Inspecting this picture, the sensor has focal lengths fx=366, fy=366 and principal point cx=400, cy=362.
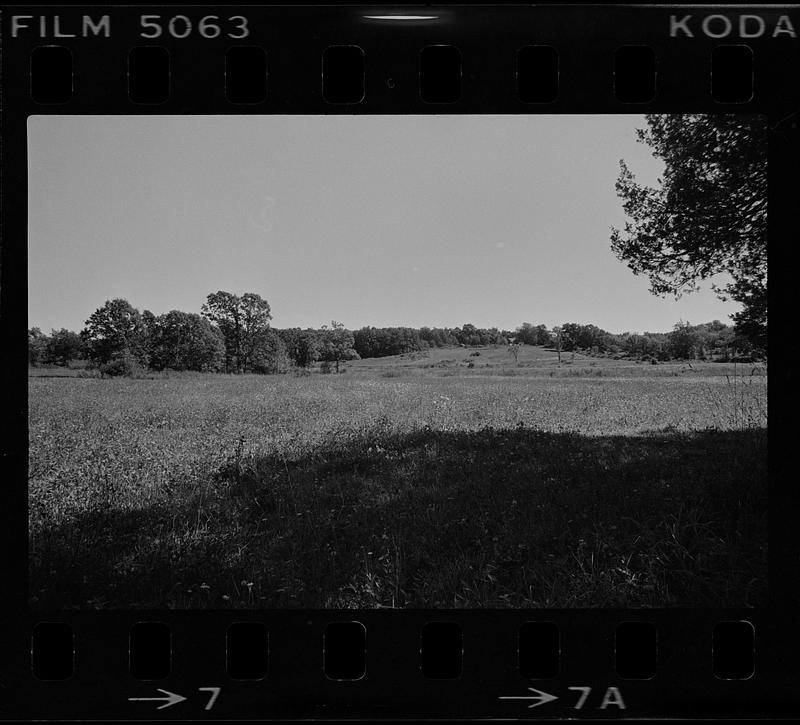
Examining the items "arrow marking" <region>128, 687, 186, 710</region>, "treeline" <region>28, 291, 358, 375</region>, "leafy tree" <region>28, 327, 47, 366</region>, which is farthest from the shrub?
"arrow marking" <region>128, 687, 186, 710</region>

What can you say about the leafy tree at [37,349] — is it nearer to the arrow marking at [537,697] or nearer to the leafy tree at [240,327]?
the leafy tree at [240,327]

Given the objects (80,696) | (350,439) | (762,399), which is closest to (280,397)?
(350,439)

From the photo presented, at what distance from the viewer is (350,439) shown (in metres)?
5.62

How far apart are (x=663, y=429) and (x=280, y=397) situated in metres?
6.70

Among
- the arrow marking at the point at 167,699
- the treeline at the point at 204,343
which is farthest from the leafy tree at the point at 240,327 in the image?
the arrow marking at the point at 167,699

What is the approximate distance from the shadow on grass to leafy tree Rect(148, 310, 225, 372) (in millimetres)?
1714

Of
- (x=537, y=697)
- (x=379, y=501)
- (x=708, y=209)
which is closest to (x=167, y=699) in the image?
(x=379, y=501)

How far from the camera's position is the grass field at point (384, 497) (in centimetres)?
308

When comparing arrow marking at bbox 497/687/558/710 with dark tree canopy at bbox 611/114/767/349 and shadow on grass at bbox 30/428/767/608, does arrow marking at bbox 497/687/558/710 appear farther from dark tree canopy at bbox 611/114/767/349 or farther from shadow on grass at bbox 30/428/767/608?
dark tree canopy at bbox 611/114/767/349

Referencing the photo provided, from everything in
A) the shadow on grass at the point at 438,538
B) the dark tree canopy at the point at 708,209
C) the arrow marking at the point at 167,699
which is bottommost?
the arrow marking at the point at 167,699

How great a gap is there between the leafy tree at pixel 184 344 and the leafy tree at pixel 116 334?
0.16 m

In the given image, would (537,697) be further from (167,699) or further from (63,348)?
(63,348)

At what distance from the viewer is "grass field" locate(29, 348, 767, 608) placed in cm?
308
